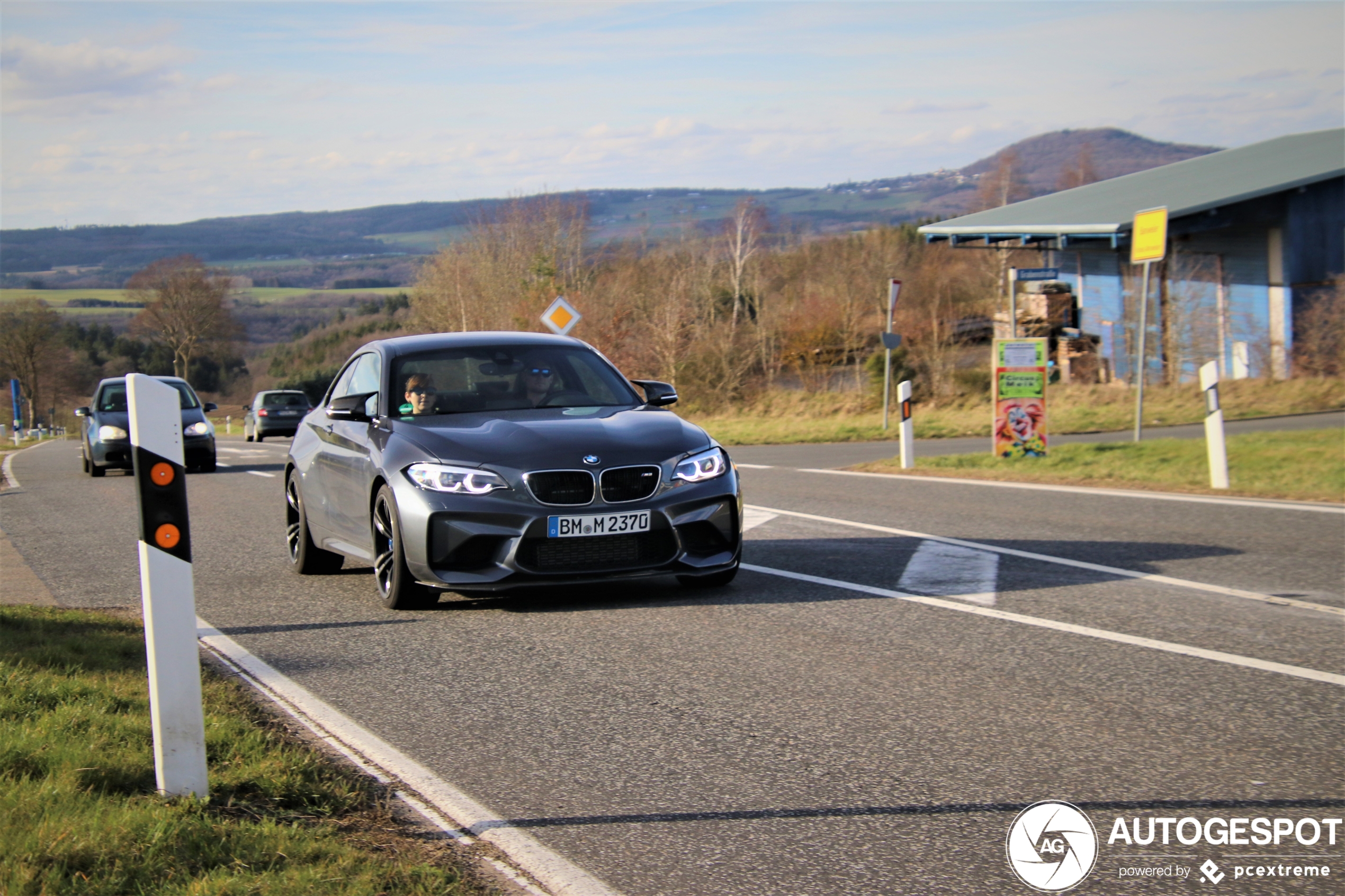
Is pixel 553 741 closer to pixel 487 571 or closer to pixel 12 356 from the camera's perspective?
pixel 487 571

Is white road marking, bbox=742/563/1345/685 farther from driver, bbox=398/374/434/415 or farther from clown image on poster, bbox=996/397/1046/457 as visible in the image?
clown image on poster, bbox=996/397/1046/457

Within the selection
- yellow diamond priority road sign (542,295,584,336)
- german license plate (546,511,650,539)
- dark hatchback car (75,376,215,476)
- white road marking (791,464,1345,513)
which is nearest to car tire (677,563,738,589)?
german license plate (546,511,650,539)

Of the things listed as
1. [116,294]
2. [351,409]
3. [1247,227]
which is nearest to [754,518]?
[351,409]

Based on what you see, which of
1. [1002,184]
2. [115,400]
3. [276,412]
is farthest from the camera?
[1002,184]

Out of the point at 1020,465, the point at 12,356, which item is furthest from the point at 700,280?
the point at 12,356

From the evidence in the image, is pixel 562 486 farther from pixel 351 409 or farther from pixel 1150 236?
pixel 1150 236

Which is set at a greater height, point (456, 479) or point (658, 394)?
point (658, 394)

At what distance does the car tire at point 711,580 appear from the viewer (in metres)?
7.68

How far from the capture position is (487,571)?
7000mm

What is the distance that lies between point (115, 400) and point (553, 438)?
17.2 m

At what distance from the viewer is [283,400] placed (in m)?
41.5

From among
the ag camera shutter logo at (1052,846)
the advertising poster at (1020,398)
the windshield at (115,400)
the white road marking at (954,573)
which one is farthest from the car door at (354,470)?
the windshield at (115,400)

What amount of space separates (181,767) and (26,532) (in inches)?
400

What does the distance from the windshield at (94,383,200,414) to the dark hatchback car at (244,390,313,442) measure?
17383mm
